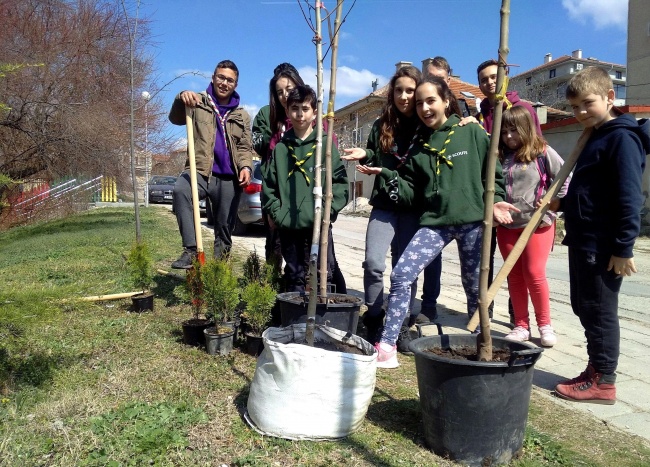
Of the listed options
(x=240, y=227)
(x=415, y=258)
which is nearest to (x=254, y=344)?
(x=415, y=258)

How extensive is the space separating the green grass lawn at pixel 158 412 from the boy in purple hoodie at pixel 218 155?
1162 millimetres

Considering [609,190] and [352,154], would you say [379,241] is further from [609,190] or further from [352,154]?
[609,190]

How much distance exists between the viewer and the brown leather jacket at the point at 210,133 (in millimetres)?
4645

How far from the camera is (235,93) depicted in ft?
16.1

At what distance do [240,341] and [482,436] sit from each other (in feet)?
6.67

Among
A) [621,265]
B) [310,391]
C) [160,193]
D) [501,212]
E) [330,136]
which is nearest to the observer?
[310,391]

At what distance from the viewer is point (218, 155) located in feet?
15.9

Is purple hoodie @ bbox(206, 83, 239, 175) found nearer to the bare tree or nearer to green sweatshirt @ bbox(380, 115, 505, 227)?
green sweatshirt @ bbox(380, 115, 505, 227)

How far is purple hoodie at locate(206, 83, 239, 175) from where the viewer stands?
15.7 ft

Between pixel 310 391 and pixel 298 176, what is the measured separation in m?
1.80

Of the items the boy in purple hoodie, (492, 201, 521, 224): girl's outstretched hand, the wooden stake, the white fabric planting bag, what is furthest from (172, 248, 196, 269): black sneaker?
Answer: (492, 201, 521, 224): girl's outstretched hand

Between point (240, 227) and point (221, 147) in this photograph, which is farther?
point (240, 227)

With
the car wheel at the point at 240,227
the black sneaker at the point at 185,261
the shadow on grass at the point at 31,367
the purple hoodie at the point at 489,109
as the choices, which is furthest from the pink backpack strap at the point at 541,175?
the car wheel at the point at 240,227

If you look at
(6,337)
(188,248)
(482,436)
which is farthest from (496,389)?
(188,248)
